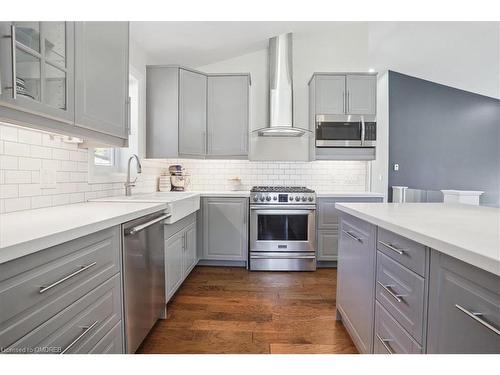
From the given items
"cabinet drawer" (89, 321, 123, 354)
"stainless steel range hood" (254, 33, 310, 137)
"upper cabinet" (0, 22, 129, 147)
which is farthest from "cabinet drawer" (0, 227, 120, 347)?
"stainless steel range hood" (254, 33, 310, 137)

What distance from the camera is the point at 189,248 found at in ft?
9.05

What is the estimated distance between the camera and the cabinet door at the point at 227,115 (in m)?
3.36

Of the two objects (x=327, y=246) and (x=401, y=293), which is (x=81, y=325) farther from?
(x=327, y=246)

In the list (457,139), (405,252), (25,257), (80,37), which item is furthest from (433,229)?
(457,139)

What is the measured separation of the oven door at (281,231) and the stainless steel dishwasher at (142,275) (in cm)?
136

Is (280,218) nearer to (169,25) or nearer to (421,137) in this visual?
(169,25)

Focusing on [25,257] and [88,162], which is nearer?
[25,257]

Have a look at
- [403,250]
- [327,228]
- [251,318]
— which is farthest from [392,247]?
[327,228]

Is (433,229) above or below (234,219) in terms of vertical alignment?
above

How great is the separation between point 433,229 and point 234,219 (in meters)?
2.32

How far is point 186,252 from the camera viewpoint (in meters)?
2.65

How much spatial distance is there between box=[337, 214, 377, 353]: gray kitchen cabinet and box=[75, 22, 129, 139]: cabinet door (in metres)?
1.69

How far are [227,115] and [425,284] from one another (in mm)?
2867

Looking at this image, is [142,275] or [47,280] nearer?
[47,280]
